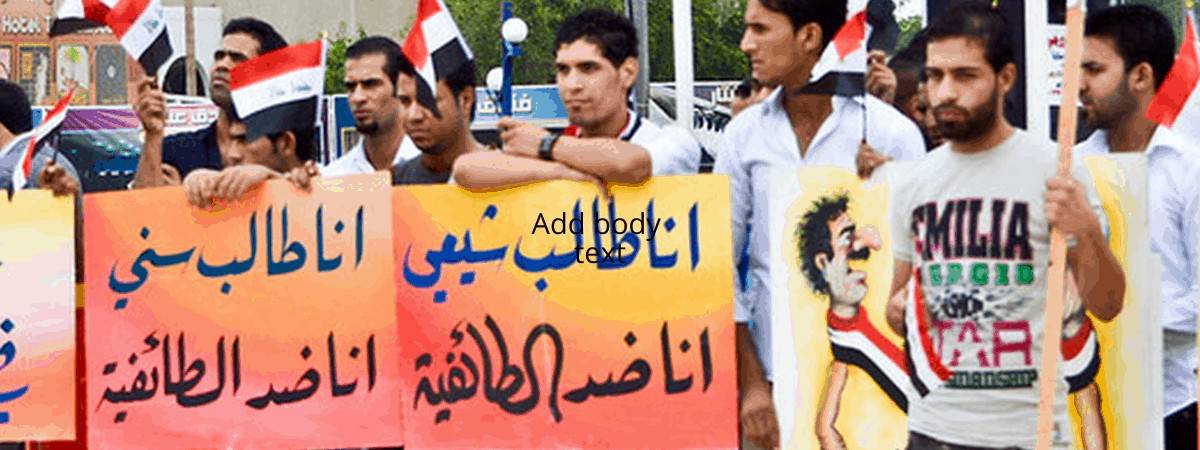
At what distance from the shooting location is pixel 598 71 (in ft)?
25.5

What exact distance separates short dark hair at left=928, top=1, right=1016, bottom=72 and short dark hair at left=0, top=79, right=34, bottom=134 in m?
4.01

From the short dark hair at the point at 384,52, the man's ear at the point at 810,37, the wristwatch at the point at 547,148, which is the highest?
the short dark hair at the point at 384,52

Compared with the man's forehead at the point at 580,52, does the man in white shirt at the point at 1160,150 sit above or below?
below

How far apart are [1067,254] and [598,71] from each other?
1763 mm

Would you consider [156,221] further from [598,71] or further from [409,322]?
[598,71]

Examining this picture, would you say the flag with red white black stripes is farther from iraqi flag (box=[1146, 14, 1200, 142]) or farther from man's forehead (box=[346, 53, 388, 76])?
iraqi flag (box=[1146, 14, 1200, 142])

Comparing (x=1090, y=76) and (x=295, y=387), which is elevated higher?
(x=1090, y=76)

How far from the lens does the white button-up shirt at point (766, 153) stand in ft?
24.7

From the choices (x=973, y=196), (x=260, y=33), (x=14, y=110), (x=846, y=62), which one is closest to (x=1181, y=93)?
(x=846, y=62)

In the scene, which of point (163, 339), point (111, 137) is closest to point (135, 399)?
point (163, 339)

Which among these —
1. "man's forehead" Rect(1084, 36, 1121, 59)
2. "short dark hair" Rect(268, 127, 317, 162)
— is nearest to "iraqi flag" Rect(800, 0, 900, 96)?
"man's forehead" Rect(1084, 36, 1121, 59)

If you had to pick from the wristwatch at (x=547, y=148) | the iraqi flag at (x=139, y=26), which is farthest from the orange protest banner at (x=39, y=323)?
the wristwatch at (x=547, y=148)

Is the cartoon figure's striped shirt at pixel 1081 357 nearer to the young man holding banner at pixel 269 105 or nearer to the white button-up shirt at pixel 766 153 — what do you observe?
the white button-up shirt at pixel 766 153

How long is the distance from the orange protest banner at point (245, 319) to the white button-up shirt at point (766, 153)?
1073 millimetres
